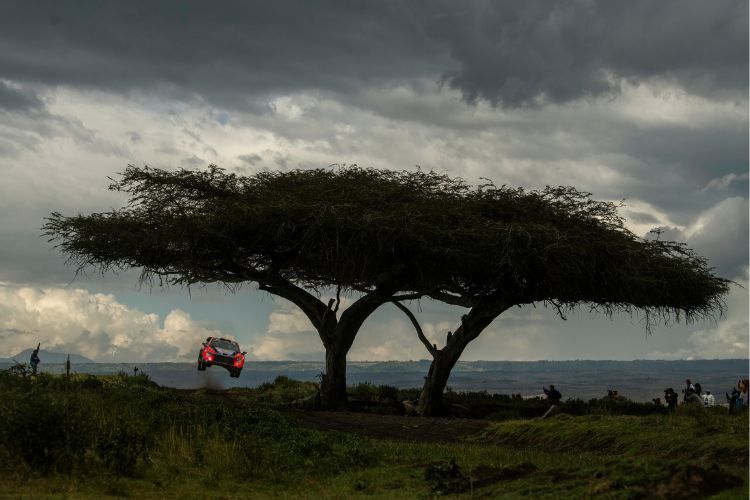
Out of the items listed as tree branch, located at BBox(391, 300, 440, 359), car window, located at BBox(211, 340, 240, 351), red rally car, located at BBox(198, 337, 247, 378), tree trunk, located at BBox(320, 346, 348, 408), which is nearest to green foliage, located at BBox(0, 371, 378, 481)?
tree trunk, located at BBox(320, 346, 348, 408)

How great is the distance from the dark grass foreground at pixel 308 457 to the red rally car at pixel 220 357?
1758cm

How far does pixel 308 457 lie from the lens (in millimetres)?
18781

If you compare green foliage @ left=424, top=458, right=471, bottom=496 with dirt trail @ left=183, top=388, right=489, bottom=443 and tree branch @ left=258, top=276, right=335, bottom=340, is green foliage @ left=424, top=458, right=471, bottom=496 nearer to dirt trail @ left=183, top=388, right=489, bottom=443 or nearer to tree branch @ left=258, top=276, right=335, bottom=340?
dirt trail @ left=183, top=388, right=489, bottom=443

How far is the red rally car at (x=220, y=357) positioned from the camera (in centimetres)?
4281

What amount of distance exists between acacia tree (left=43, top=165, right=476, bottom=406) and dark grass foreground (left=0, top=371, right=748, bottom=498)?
8.62 metres

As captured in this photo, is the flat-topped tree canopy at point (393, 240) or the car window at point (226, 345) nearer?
the flat-topped tree canopy at point (393, 240)

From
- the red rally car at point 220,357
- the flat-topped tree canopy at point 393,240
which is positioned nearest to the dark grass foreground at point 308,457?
the flat-topped tree canopy at point 393,240

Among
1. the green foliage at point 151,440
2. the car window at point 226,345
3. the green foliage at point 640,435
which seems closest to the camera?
the green foliage at point 151,440

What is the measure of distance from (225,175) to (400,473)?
2125 centimetres

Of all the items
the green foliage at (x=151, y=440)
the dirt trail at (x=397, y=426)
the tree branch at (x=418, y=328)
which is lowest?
the dirt trail at (x=397, y=426)

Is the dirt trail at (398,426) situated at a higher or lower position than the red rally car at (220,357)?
lower

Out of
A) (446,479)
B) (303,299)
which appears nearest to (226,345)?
(303,299)

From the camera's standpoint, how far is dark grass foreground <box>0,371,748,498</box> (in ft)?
46.5

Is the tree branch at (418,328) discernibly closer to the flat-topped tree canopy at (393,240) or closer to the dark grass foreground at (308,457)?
the flat-topped tree canopy at (393,240)
